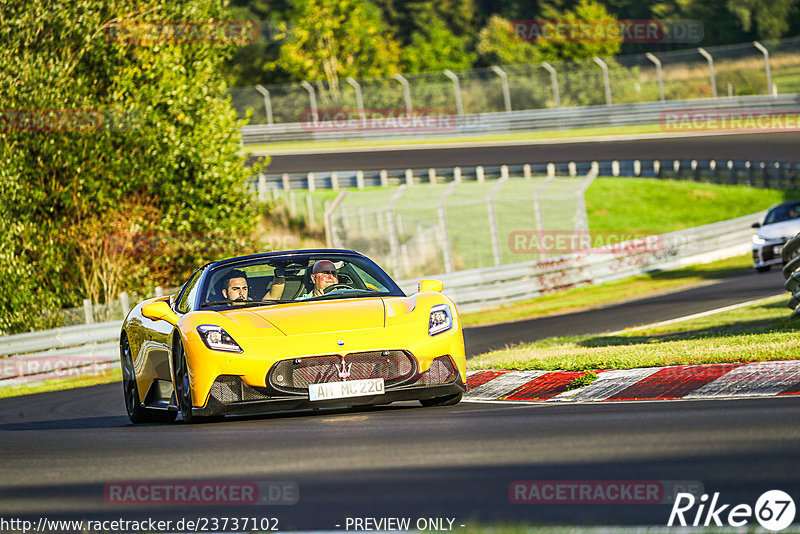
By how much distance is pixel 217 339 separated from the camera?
321 inches

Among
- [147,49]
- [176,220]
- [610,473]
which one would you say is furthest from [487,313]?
[610,473]

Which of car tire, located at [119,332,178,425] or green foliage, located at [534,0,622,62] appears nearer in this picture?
car tire, located at [119,332,178,425]

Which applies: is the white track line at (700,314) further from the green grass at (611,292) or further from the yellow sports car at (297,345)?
the yellow sports car at (297,345)

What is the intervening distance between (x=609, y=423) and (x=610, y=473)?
152 centimetres

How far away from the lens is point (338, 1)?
222 feet

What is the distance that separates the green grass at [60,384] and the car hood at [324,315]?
922 cm

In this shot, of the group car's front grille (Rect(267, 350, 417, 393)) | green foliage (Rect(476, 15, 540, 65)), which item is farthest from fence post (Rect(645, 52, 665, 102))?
car's front grille (Rect(267, 350, 417, 393))

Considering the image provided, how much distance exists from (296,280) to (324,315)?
1.15 metres

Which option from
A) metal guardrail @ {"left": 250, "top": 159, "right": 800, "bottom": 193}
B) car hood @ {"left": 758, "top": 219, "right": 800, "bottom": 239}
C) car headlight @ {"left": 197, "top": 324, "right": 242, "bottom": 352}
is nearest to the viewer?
car headlight @ {"left": 197, "top": 324, "right": 242, "bottom": 352}

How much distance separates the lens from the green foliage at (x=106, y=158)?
71.9ft

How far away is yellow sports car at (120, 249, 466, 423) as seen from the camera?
7.98m

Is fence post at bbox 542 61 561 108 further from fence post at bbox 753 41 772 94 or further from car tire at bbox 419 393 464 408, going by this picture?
car tire at bbox 419 393 464 408

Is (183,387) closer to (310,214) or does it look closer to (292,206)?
(310,214)

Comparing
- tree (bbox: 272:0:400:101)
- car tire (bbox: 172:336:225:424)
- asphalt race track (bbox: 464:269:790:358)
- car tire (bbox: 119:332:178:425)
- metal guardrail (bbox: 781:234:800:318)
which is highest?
tree (bbox: 272:0:400:101)
